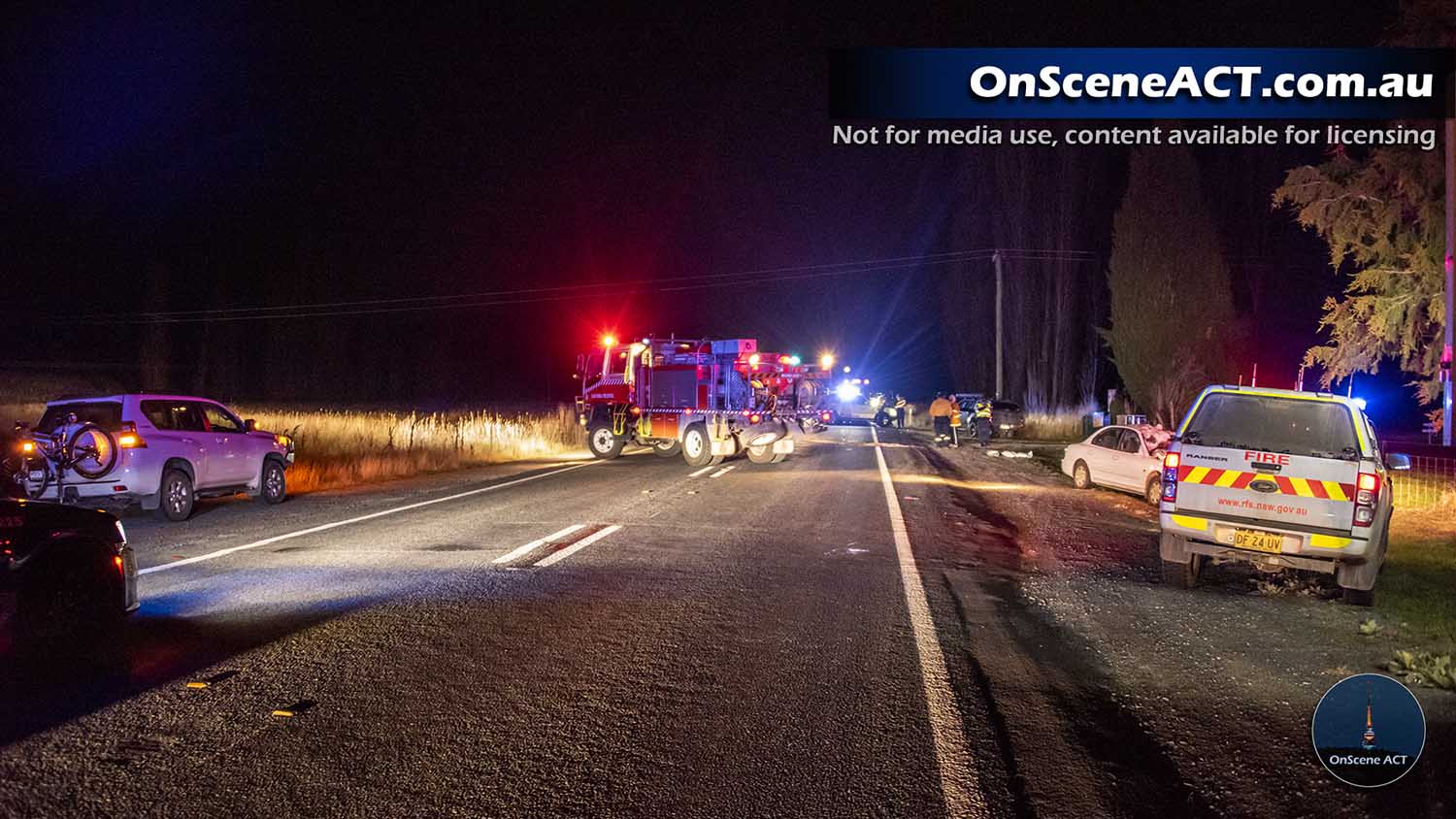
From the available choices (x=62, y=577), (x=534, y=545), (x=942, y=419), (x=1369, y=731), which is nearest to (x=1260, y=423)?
(x=1369, y=731)

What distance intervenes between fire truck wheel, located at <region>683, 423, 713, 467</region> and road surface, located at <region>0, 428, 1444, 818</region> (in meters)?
11.9

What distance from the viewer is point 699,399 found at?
74.5 feet

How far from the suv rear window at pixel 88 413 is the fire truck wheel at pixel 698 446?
12.6 meters

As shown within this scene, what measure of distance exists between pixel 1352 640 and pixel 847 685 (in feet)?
13.9

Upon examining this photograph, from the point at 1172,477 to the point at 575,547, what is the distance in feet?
20.3

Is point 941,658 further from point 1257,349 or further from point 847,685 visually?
point 1257,349

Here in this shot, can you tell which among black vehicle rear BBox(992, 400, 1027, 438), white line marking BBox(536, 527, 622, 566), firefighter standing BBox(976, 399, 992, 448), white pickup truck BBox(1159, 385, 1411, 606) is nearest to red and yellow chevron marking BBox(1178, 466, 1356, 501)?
white pickup truck BBox(1159, 385, 1411, 606)

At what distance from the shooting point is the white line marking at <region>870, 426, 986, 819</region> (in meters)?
4.06

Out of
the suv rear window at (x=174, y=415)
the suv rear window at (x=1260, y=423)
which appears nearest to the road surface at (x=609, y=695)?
the suv rear window at (x=1260, y=423)

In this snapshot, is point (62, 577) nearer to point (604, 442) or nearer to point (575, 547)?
point (575, 547)

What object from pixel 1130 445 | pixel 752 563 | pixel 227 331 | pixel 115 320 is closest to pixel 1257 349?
pixel 1130 445

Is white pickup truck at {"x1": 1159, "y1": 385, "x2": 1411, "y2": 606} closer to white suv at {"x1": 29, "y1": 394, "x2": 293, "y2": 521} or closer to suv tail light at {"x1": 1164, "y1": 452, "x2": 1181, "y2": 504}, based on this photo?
suv tail light at {"x1": 1164, "y1": 452, "x2": 1181, "y2": 504}

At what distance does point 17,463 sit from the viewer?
11.3 meters

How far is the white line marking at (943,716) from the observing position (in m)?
4.06
